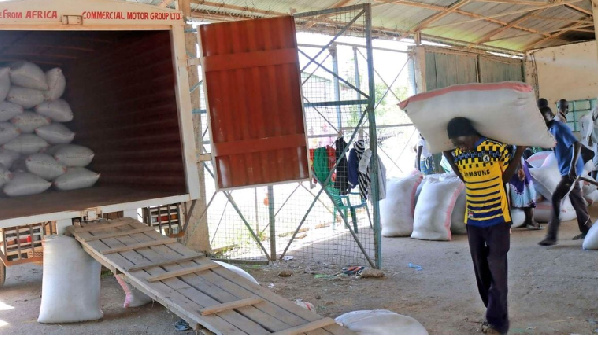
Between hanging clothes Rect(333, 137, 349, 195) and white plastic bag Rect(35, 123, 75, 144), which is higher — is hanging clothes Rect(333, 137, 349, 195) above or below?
below

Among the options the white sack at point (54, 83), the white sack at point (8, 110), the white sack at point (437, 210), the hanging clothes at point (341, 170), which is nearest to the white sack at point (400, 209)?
the white sack at point (437, 210)

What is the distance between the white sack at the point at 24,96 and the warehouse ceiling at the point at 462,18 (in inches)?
105

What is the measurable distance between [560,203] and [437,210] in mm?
1573

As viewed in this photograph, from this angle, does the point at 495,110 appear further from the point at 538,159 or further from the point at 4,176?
the point at 538,159

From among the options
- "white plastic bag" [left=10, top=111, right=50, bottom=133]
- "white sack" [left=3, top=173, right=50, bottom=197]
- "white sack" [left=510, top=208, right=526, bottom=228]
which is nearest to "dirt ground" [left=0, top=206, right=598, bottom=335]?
"white sack" [left=510, top=208, right=526, bottom=228]

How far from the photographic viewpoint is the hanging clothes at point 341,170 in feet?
24.5

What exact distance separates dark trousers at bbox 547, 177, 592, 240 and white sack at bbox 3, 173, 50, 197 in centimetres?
554

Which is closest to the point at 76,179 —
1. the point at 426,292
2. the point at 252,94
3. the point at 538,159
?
the point at 252,94

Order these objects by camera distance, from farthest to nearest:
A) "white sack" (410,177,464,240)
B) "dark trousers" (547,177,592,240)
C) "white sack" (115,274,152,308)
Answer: "white sack" (410,177,464,240) → "dark trousers" (547,177,592,240) → "white sack" (115,274,152,308)

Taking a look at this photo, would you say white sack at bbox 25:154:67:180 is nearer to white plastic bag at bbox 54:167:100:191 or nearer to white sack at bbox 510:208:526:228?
white plastic bag at bbox 54:167:100:191

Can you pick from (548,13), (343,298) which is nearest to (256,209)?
(343,298)

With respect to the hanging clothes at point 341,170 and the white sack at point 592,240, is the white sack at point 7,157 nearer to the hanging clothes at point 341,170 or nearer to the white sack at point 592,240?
the hanging clothes at point 341,170

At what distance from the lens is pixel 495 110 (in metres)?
4.13

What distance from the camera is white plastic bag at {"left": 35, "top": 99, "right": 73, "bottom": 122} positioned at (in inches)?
252
